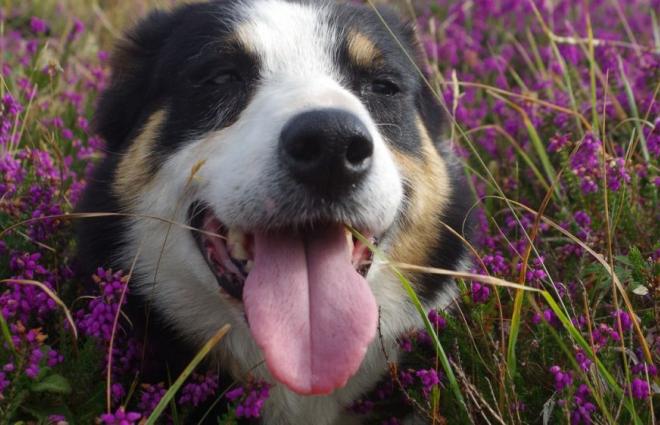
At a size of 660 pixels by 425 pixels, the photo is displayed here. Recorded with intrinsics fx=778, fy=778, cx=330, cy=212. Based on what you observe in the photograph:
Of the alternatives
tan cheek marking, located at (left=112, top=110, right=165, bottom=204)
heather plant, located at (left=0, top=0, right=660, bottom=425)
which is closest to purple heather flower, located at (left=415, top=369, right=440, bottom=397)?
heather plant, located at (left=0, top=0, right=660, bottom=425)

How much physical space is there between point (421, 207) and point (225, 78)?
0.91 m

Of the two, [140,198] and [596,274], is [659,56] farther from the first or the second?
[140,198]

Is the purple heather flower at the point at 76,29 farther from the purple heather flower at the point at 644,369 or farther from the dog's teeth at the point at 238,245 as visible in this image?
the purple heather flower at the point at 644,369

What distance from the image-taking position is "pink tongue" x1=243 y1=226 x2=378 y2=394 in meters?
2.31

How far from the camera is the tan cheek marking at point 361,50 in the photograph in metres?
3.05

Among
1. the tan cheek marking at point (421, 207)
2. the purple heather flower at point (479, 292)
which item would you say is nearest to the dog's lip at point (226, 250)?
the tan cheek marking at point (421, 207)

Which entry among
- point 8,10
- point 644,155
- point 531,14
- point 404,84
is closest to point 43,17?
point 8,10

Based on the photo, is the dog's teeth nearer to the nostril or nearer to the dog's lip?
the dog's lip

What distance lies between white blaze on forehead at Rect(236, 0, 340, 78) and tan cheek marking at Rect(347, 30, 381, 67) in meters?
0.07

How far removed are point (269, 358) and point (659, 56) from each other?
3.26m

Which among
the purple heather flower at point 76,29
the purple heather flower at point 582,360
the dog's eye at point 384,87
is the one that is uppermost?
the dog's eye at point 384,87

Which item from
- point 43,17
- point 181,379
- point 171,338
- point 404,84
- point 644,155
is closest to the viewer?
point 181,379

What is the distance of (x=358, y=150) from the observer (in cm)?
240

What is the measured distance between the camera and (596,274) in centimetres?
301
